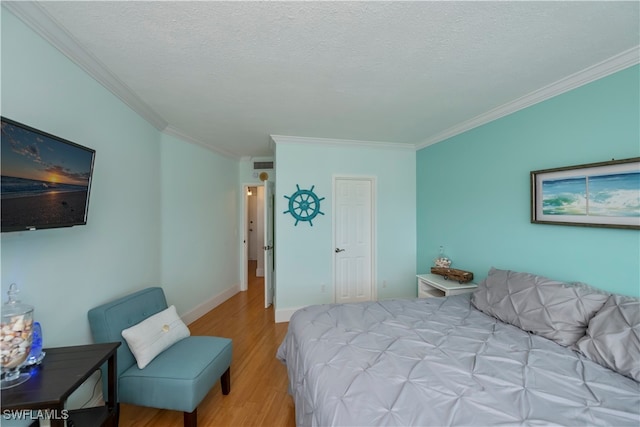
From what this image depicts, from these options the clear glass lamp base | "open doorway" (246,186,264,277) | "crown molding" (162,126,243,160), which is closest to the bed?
the clear glass lamp base

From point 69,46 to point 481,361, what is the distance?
308 cm

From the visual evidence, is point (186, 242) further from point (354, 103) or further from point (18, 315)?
point (354, 103)

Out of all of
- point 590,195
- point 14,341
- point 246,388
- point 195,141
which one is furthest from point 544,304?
point 195,141

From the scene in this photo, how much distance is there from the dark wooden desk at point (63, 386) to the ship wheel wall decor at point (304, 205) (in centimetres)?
245

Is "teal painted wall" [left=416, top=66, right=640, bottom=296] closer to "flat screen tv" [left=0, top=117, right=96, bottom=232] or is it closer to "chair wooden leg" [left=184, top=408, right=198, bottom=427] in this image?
"chair wooden leg" [left=184, top=408, right=198, bottom=427]

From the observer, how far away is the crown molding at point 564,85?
1.72 metres

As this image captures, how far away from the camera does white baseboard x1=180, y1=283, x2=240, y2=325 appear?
11.5 ft

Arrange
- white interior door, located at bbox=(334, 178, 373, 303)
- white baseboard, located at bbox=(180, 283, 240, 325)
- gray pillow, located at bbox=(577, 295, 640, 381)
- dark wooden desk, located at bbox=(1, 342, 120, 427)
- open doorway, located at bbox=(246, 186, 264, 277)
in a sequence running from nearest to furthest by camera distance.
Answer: dark wooden desk, located at bbox=(1, 342, 120, 427) → gray pillow, located at bbox=(577, 295, 640, 381) → white baseboard, located at bbox=(180, 283, 240, 325) → white interior door, located at bbox=(334, 178, 373, 303) → open doorway, located at bbox=(246, 186, 264, 277)

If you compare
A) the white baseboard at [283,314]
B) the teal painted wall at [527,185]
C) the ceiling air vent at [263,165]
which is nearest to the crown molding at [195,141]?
the ceiling air vent at [263,165]

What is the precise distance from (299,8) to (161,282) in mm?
3067

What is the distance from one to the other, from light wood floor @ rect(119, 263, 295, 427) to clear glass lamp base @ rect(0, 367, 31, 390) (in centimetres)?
105

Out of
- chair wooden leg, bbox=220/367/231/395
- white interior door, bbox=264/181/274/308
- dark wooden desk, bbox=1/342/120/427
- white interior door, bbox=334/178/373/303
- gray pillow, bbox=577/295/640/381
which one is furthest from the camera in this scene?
white interior door, bbox=264/181/274/308

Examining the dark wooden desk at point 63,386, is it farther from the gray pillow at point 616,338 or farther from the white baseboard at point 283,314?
the gray pillow at point 616,338

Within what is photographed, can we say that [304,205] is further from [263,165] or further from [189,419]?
[189,419]
